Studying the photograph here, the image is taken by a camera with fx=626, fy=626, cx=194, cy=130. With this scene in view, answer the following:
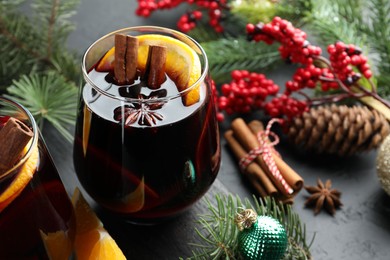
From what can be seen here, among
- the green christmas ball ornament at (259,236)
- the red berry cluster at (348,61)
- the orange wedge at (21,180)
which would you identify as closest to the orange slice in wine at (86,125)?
the orange wedge at (21,180)

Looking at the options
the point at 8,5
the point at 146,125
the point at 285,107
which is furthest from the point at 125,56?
the point at 8,5

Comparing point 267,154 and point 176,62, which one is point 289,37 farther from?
point 176,62

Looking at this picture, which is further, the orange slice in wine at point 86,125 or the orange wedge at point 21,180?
the orange slice in wine at point 86,125

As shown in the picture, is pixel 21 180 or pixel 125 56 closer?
pixel 21 180

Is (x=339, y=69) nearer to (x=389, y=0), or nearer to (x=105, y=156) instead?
(x=389, y=0)

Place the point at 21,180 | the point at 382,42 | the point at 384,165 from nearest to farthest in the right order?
the point at 21,180, the point at 384,165, the point at 382,42

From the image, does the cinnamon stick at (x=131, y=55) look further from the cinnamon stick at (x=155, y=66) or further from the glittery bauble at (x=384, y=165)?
the glittery bauble at (x=384, y=165)

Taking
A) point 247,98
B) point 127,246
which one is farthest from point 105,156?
point 247,98

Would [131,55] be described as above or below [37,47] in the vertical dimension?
above
